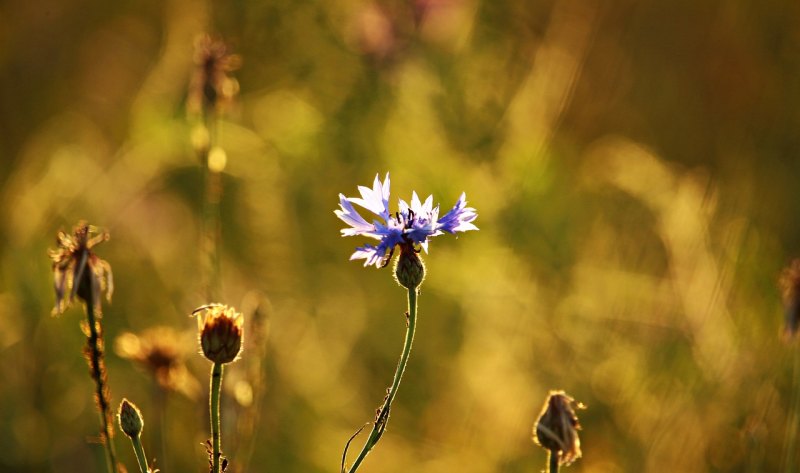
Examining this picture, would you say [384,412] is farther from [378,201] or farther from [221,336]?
[378,201]

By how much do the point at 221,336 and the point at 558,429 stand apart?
0.38 metres

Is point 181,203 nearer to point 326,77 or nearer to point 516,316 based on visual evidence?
point 326,77

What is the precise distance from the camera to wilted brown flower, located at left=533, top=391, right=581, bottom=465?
89cm

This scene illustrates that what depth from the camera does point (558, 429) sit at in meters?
0.91

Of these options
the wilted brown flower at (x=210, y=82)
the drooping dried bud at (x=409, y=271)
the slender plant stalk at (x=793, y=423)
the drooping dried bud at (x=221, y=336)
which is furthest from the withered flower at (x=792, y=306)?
the wilted brown flower at (x=210, y=82)

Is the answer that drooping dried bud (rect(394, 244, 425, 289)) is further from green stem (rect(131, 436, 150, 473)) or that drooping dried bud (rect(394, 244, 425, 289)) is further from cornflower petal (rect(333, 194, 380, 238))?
green stem (rect(131, 436, 150, 473))

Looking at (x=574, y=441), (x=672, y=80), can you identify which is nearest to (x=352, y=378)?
(x=574, y=441)

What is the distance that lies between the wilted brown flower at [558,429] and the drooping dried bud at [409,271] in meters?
0.20

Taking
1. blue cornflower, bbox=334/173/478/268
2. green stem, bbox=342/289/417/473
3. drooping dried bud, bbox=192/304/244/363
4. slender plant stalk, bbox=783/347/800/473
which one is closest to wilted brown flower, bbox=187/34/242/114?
blue cornflower, bbox=334/173/478/268

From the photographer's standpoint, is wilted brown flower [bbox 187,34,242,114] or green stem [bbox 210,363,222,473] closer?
green stem [bbox 210,363,222,473]

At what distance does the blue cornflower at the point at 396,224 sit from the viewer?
3.23ft

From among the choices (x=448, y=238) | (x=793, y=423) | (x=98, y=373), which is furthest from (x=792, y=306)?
(x=448, y=238)

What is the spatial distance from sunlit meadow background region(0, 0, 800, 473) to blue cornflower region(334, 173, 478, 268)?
407mm

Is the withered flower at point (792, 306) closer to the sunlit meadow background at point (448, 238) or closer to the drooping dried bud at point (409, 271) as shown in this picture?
the sunlit meadow background at point (448, 238)
